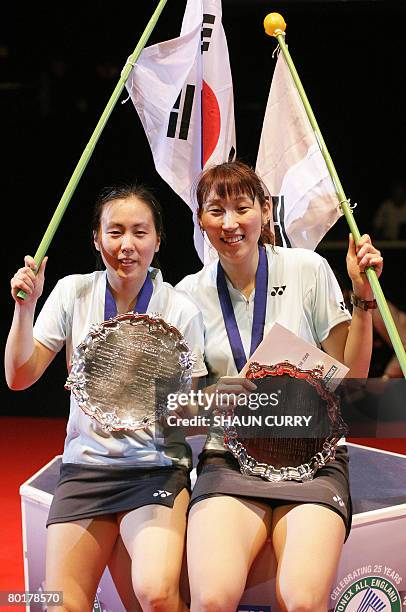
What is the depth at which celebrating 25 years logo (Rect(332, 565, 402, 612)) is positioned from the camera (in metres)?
2.32

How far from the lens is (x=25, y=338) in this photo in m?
2.31

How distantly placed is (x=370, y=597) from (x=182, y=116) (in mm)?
1785

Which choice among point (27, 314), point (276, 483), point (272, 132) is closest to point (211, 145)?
point (272, 132)

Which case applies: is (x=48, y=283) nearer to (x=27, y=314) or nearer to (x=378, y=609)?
(x=27, y=314)

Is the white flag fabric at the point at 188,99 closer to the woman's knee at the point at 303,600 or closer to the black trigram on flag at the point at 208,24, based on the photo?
the black trigram on flag at the point at 208,24

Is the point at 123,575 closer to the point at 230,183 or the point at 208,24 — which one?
the point at 230,183

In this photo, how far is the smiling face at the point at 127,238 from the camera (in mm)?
2381

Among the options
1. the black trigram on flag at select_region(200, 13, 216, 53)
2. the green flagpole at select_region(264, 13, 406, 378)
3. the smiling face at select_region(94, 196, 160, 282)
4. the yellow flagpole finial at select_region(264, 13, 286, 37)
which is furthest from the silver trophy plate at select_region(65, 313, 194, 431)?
the black trigram on flag at select_region(200, 13, 216, 53)

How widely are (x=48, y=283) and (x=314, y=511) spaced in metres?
2.92

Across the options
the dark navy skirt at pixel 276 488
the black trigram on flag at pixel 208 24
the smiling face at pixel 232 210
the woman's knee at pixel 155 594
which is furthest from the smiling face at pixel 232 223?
the black trigram on flag at pixel 208 24

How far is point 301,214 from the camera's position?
3.20m

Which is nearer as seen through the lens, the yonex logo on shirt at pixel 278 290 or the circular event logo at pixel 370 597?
the circular event logo at pixel 370 597

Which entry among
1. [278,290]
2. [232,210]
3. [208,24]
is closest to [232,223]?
[232,210]
